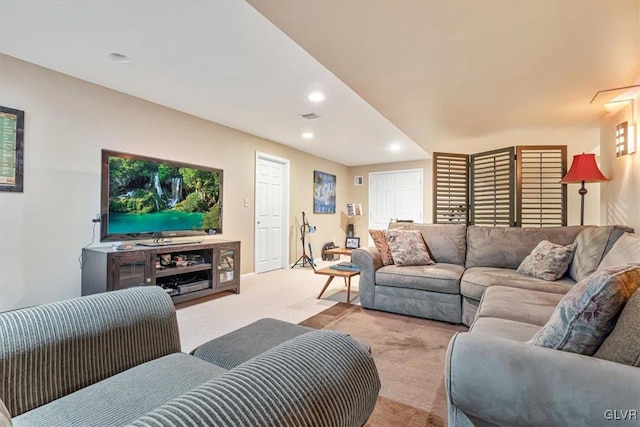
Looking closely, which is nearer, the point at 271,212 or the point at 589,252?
the point at 589,252

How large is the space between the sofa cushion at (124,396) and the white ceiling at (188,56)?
6.32 ft

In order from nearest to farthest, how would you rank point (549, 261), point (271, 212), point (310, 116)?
point (549, 261)
point (310, 116)
point (271, 212)

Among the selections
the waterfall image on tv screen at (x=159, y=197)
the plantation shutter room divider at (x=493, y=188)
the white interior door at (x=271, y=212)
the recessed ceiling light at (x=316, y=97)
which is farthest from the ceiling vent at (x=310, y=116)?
the plantation shutter room divider at (x=493, y=188)

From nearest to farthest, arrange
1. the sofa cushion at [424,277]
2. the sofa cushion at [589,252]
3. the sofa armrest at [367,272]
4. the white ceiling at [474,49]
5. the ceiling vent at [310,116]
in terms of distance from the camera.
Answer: the white ceiling at [474,49] < the sofa cushion at [589,252] < the sofa cushion at [424,277] < the sofa armrest at [367,272] < the ceiling vent at [310,116]

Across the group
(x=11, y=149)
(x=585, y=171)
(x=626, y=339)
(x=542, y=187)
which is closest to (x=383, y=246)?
(x=585, y=171)

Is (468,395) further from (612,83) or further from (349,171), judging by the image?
(349,171)

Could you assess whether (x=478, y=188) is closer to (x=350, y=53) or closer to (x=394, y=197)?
(x=350, y=53)

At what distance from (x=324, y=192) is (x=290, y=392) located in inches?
241

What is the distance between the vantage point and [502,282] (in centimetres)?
247

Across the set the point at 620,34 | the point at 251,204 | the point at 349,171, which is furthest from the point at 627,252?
the point at 349,171

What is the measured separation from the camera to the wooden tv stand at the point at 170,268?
267 cm

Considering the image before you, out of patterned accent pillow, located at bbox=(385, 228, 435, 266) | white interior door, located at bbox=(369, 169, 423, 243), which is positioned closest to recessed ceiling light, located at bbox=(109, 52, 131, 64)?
patterned accent pillow, located at bbox=(385, 228, 435, 266)

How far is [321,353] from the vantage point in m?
0.76

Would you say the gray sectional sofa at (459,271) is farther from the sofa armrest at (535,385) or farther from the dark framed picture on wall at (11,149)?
the dark framed picture on wall at (11,149)
